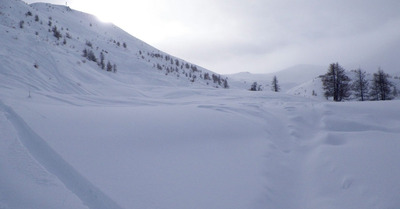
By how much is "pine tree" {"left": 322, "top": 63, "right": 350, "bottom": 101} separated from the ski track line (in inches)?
820

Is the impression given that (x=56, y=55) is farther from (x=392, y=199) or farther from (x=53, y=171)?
(x=392, y=199)

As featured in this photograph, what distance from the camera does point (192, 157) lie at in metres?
3.14

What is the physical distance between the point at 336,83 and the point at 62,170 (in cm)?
2127

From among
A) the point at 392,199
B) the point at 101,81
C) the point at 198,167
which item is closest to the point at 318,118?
the point at 392,199

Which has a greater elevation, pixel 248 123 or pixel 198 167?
pixel 248 123

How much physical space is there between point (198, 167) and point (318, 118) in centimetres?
386

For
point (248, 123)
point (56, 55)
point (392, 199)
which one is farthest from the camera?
point (56, 55)

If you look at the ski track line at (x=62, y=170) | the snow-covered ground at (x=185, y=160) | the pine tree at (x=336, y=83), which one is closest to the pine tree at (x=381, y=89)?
the pine tree at (x=336, y=83)

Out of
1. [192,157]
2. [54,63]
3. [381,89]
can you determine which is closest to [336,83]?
[381,89]

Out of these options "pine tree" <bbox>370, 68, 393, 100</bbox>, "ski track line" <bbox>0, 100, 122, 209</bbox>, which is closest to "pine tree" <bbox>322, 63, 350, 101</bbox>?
"pine tree" <bbox>370, 68, 393, 100</bbox>

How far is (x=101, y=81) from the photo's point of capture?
948cm

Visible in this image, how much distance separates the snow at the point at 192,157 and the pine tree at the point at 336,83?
48.8 ft

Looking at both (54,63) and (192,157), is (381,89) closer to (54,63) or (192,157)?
(192,157)

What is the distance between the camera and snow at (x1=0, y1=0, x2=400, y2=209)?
2184 millimetres
